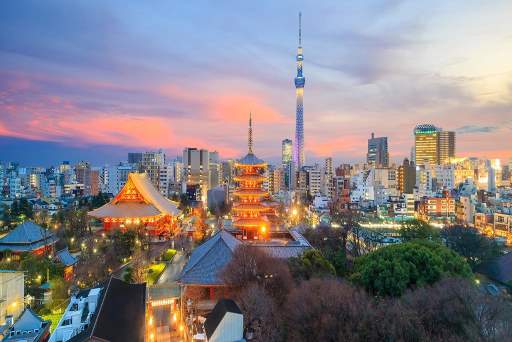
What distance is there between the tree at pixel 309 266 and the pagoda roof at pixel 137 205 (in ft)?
77.2

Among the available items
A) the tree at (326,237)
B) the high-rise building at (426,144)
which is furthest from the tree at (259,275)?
the high-rise building at (426,144)

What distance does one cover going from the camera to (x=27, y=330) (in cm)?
1502

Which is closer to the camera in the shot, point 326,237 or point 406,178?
point 326,237

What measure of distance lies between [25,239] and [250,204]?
57.6ft

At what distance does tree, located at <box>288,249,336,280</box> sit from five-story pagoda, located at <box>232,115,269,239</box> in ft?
45.2

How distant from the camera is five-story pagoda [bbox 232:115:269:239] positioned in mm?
33594

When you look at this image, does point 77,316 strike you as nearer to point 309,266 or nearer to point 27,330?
point 27,330

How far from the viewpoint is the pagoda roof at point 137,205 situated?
39125 millimetres

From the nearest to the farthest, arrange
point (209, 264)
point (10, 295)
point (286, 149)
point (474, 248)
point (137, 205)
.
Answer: point (10, 295), point (209, 264), point (474, 248), point (137, 205), point (286, 149)

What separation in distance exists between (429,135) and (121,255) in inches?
4377

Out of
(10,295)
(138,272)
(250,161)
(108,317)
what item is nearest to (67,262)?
(138,272)

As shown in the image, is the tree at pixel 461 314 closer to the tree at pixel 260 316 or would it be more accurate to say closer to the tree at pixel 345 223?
the tree at pixel 260 316

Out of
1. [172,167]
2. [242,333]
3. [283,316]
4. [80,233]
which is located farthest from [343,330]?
[172,167]

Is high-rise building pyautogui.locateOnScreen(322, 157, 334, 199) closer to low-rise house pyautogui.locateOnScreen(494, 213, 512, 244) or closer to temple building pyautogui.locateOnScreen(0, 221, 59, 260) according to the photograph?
low-rise house pyautogui.locateOnScreen(494, 213, 512, 244)
